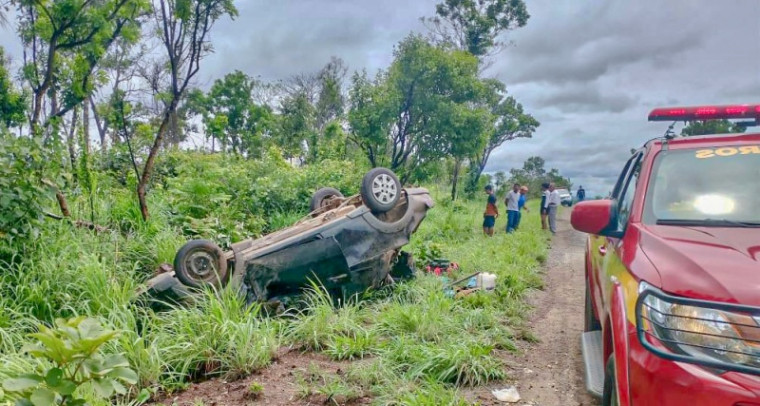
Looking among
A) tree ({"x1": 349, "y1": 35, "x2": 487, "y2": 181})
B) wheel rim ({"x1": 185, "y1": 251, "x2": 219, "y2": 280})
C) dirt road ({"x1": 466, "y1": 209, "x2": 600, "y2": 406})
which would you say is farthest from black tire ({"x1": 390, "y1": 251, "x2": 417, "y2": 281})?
tree ({"x1": 349, "y1": 35, "x2": 487, "y2": 181})

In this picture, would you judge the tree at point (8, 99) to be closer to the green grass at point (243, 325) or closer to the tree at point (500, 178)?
the green grass at point (243, 325)

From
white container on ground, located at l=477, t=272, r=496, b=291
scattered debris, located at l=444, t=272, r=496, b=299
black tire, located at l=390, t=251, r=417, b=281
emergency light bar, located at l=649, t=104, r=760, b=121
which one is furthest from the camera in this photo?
black tire, located at l=390, t=251, r=417, b=281

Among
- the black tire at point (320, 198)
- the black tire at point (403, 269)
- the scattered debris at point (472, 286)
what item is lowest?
the scattered debris at point (472, 286)

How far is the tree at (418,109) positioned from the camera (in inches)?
584

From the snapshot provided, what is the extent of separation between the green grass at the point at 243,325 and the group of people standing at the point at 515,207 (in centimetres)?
577

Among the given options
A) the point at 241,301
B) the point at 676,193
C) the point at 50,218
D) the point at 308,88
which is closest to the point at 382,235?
the point at 241,301

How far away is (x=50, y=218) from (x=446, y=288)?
15.3 ft

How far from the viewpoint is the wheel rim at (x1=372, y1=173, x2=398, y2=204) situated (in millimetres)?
5758

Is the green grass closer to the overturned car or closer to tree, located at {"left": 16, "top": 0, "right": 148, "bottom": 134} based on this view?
the overturned car

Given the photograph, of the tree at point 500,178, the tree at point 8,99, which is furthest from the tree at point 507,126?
the tree at point 8,99

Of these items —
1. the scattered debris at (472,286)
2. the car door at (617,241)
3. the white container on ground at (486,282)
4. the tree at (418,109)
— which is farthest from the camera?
the tree at (418,109)

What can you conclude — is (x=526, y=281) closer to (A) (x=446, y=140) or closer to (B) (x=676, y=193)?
(B) (x=676, y=193)

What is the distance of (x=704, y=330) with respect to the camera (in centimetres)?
169

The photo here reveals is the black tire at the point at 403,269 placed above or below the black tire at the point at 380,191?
below
